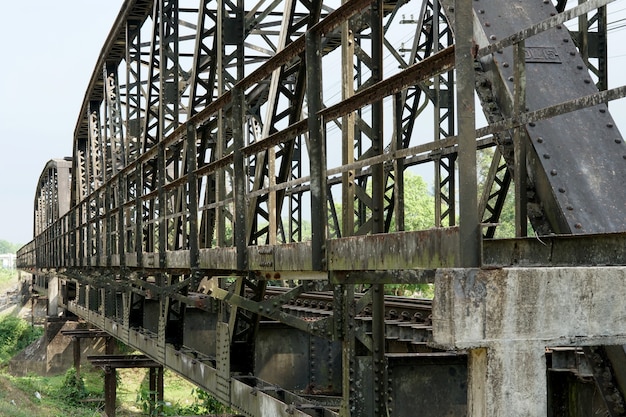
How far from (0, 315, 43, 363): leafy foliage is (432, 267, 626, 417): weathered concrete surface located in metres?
42.1

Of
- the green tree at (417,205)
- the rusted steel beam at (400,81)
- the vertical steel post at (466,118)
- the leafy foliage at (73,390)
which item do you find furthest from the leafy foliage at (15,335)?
the vertical steel post at (466,118)

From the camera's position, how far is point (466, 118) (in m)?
4.20

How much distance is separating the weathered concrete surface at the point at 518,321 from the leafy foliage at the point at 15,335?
42.1 metres

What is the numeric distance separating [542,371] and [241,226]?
460cm

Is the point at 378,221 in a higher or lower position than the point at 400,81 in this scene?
lower

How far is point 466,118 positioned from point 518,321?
0.97m

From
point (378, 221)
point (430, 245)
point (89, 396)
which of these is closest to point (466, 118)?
point (430, 245)

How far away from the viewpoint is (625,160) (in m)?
5.16

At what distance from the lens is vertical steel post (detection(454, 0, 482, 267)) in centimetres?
412

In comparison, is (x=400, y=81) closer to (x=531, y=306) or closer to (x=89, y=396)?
(x=531, y=306)

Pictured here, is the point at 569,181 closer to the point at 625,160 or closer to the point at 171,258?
the point at 625,160

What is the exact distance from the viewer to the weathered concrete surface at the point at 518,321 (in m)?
3.64

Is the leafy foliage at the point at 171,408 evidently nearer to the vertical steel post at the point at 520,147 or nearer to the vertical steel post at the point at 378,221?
the vertical steel post at the point at 378,221

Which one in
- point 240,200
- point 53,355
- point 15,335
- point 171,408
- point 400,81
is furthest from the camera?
point 15,335
